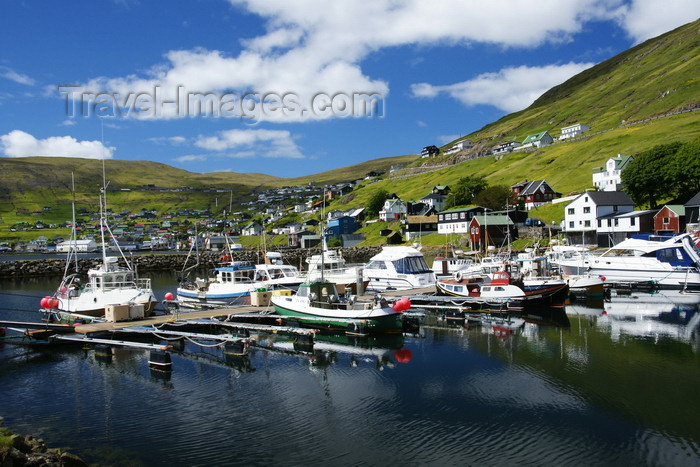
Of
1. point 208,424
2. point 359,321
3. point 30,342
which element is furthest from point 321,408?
point 30,342

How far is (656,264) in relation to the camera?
54594 millimetres

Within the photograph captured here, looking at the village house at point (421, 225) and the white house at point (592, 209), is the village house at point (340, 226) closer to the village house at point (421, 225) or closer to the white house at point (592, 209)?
the village house at point (421, 225)

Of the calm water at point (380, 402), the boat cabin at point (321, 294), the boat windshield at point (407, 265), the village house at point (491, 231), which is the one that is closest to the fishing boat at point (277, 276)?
the boat cabin at point (321, 294)

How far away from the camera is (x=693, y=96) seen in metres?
161

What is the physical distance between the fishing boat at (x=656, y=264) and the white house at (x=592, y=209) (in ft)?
118

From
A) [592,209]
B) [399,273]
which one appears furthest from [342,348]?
[592,209]

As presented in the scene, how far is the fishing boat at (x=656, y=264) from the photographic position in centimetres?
5288

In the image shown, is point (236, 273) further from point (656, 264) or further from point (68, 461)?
point (656, 264)

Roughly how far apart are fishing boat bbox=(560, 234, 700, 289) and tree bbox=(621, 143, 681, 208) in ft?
140

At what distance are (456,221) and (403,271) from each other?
70.6 m

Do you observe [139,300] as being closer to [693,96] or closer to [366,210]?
[366,210]

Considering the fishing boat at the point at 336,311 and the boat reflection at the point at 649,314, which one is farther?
the boat reflection at the point at 649,314

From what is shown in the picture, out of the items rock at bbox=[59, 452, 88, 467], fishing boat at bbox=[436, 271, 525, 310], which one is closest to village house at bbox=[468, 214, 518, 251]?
fishing boat at bbox=[436, 271, 525, 310]

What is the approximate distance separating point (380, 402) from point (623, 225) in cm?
8323
